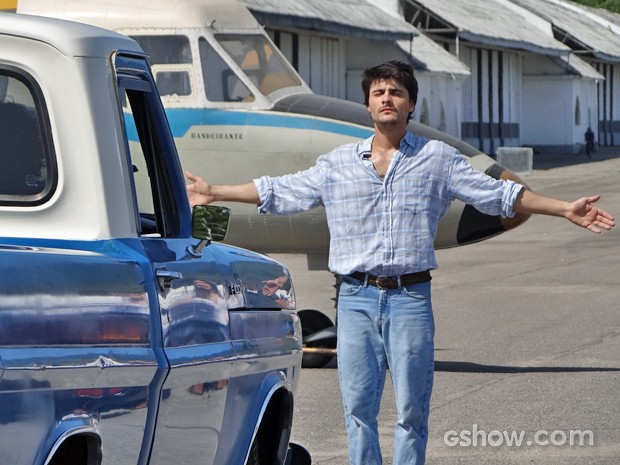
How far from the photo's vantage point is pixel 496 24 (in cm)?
6188

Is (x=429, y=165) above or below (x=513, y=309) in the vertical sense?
above

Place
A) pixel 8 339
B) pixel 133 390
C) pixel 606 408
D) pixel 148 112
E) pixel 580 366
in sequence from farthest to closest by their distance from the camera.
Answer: pixel 580 366 < pixel 606 408 < pixel 148 112 < pixel 133 390 < pixel 8 339

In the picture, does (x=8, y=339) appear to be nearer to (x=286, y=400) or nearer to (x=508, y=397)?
(x=286, y=400)

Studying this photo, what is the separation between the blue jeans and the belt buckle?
0.06 ft

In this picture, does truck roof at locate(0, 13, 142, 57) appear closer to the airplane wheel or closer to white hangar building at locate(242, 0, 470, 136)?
the airplane wheel

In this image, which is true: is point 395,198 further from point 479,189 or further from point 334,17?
point 334,17

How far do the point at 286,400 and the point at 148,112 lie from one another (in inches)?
57.7

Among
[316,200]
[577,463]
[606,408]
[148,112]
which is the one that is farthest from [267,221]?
[148,112]

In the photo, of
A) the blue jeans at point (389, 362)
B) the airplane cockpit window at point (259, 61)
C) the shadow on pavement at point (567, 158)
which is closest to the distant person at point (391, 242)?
the blue jeans at point (389, 362)

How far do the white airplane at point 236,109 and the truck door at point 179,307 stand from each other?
7380 millimetres

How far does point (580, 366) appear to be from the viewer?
12273mm

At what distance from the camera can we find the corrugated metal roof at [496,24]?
55.3m

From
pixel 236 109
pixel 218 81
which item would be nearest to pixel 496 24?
pixel 218 81

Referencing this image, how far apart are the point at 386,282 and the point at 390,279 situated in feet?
0.07
